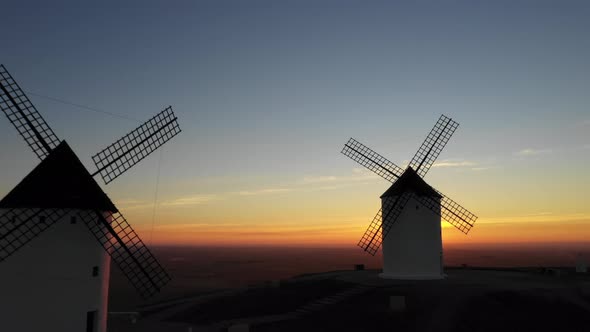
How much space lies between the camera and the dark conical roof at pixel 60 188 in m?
18.9

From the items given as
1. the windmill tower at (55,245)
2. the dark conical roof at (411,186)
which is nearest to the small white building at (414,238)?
the dark conical roof at (411,186)

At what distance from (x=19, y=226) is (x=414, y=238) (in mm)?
25172

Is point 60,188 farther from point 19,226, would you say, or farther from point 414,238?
point 414,238

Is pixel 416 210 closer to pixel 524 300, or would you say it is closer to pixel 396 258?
pixel 396 258

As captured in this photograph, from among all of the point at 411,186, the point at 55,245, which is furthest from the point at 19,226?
the point at 411,186

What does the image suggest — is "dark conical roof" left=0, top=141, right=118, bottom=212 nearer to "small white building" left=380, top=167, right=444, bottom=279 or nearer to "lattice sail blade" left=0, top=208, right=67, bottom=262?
"lattice sail blade" left=0, top=208, right=67, bottom=262

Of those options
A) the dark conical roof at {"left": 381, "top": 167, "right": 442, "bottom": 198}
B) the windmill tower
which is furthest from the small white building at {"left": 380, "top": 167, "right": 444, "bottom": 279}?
the windmill tower

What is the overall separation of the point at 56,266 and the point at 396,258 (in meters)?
23.2

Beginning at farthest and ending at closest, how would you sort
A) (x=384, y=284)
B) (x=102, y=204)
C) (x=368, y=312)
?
1. (x=384, y=284)
2. (x=368, y=312)
3. (x=102, y=204)

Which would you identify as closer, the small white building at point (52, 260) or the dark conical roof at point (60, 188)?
the small white building at point (52, 260)

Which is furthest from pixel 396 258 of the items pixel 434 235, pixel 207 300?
pixel 207 300

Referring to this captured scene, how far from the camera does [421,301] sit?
80.3ft

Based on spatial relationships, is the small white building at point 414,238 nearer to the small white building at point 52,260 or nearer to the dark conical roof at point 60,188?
the dark conical roof at point 60,188

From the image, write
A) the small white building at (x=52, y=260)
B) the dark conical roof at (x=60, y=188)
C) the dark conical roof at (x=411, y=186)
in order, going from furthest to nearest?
1. the dark conical roof at (x=411, y=186)
2. the dark conical roof at (x=60, y=188)
3. the small white building at (x=52, y=260)
